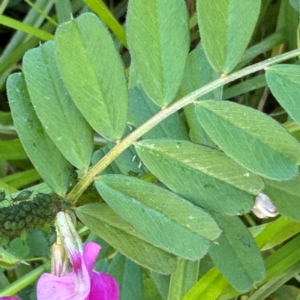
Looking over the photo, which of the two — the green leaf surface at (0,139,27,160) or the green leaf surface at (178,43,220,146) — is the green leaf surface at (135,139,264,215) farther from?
the green leaf surface at (0,139,27,160)

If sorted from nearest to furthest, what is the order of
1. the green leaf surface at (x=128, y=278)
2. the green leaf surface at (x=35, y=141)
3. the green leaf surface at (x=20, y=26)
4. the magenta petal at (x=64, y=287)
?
1. the magenta petal at (x=64, y=287)
2. the green leaf surface at (x=35, y=141)
3. the green leaf surface at (x=128, y=278)
4. the green leaf surface at (x=20, y=26)

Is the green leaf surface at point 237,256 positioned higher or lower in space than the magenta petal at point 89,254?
lower

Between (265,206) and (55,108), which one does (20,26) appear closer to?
(55,108)

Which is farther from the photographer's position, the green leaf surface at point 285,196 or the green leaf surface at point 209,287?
the green leaf surface at point 209,287

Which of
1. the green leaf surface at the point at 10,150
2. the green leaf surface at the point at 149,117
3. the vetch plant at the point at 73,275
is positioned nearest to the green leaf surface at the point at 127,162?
the green leaf surface at the point at 149,117

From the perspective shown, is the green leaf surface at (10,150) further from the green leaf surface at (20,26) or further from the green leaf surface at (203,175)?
the green leaf surface at (203,175)

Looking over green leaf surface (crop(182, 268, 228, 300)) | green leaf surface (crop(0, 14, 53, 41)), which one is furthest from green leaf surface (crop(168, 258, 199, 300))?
green leaf surface (crop(0, 14, 53, 41))

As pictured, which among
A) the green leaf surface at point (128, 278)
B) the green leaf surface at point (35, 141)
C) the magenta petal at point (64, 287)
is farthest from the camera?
the green leaf surface at point (128, 278)

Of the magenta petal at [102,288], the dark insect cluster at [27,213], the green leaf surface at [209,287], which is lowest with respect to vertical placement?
the green leaf surface at [209,287]
